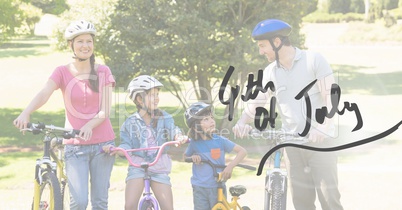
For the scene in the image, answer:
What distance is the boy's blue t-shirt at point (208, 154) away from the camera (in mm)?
6891

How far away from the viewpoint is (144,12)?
1672 centimetres

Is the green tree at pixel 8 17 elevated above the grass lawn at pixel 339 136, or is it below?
above

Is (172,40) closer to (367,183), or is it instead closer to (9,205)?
(367,183)

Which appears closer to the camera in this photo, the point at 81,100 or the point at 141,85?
the point at 81,100

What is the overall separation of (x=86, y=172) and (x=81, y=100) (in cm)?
64

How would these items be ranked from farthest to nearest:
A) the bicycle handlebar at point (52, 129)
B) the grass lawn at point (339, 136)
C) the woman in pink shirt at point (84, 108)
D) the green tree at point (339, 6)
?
the green tree at point (339, 6)
the grass lawn at point (339, 136)
the woman in pink shirt at point (84, 108)
the bicycle handlebar at point (52, 129)

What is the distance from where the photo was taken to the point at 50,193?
21.1 feet

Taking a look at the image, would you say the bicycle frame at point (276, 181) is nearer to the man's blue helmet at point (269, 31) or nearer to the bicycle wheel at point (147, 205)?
the man's blue helmet at point (269, 31)

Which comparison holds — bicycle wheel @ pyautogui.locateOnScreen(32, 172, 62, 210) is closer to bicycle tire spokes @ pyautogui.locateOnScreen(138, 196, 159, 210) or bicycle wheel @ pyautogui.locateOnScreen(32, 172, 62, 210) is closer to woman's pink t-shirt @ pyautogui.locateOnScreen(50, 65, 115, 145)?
woman's pink t-shirt @ pyautogui.locateOnScreen(50, 65, 115, 145)

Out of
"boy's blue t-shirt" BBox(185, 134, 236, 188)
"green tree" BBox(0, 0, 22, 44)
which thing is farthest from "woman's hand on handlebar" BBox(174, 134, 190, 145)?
"green tree" BBox(0, 0, 22, 44)

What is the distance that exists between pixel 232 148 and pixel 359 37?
43954 millimetres

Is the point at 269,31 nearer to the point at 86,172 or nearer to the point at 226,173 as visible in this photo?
the point at 226,173

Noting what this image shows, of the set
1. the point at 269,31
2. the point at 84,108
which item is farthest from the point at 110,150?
the point at 269,31

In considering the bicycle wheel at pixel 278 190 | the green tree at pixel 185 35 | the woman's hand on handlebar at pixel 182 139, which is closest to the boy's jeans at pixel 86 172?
the woman's hand on handlebar at pixel 182 139
